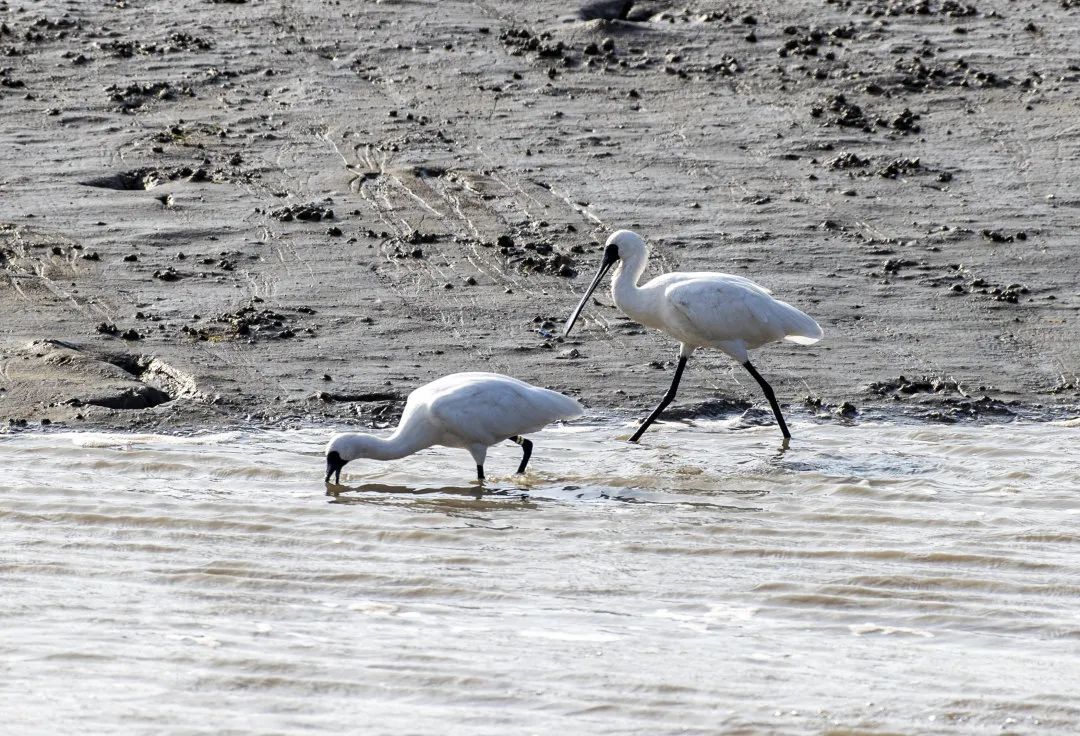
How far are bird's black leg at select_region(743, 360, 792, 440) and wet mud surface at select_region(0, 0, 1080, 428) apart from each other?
0.24 meters

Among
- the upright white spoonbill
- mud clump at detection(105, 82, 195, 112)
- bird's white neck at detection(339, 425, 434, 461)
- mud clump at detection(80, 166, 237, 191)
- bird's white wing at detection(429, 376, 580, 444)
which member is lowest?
bird's white neck at detection(339, 425, 434, 461)

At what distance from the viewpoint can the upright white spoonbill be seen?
8.83 m

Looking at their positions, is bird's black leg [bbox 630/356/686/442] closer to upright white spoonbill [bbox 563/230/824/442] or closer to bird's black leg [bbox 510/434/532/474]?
upright white spoonbill [bbox 563/230/824/442]

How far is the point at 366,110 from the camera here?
12.8 meters

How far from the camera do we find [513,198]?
1139 cm

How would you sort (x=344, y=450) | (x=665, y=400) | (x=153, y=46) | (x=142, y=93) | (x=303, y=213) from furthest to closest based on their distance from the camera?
(x=153, y=46)
(x=142, y=93)
(x=303, y=213)
(x=665, y=400)
(x=344, y=450)

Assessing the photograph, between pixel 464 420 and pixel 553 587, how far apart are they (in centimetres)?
161

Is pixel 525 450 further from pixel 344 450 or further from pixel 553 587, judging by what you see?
pixel 553 587

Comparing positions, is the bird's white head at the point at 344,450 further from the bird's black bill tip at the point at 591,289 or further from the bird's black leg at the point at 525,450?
the bird's black bill tip at the point at 591,289

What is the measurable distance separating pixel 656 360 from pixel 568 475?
72.3 inches

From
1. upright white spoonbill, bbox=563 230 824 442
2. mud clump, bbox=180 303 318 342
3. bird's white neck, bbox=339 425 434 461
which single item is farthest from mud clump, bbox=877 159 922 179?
bird's white neck, bbox=339 425 434 461

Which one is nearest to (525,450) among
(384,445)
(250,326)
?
(384,445)

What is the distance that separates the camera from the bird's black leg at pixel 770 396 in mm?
8656

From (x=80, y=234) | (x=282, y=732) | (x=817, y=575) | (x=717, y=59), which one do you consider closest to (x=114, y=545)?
(x=282, y=732)
